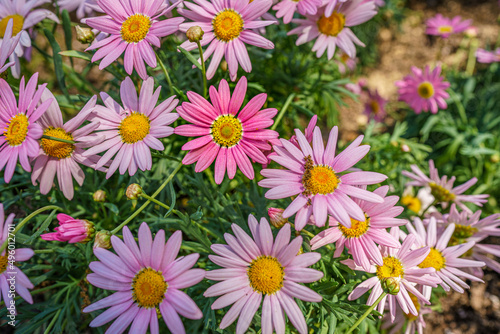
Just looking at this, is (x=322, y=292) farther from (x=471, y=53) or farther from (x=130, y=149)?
(x=471, y=53)

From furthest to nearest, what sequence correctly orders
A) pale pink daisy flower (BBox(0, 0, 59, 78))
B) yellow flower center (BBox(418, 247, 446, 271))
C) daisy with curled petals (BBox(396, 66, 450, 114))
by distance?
daisy with curled petals (BBox(396, 66, 450, 114)), pale pink daisy flower (BBox(0, 0, 59, 78)), yellow flower center (BBox(418, 247, 446, 271))

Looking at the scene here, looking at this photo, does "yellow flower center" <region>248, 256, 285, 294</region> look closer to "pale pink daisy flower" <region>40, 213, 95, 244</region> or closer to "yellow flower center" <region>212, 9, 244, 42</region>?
"pale pink daisy flower" <region>40, 213, 95, 244</region>

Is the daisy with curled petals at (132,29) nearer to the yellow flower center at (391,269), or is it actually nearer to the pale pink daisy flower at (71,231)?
the pale pink daisy flower at (71,231)

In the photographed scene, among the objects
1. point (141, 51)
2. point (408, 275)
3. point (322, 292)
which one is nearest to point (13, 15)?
point (141, 51)

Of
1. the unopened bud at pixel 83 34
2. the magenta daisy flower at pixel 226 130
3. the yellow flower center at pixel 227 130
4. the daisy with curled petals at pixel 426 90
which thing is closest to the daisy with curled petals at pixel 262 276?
the magenta daisy flower at pixel 226 130

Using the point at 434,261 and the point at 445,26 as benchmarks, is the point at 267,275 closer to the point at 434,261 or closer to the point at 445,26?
the point at 434,261

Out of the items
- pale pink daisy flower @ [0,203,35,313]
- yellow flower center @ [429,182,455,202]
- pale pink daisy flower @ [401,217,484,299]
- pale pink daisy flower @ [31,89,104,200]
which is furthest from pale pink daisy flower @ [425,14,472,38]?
pale pink daisy flower @ [0,203,35,313]

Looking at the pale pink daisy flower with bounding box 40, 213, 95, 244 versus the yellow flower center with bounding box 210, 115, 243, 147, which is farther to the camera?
the yellow flower center with bounding box 210, 115, 243, 147
